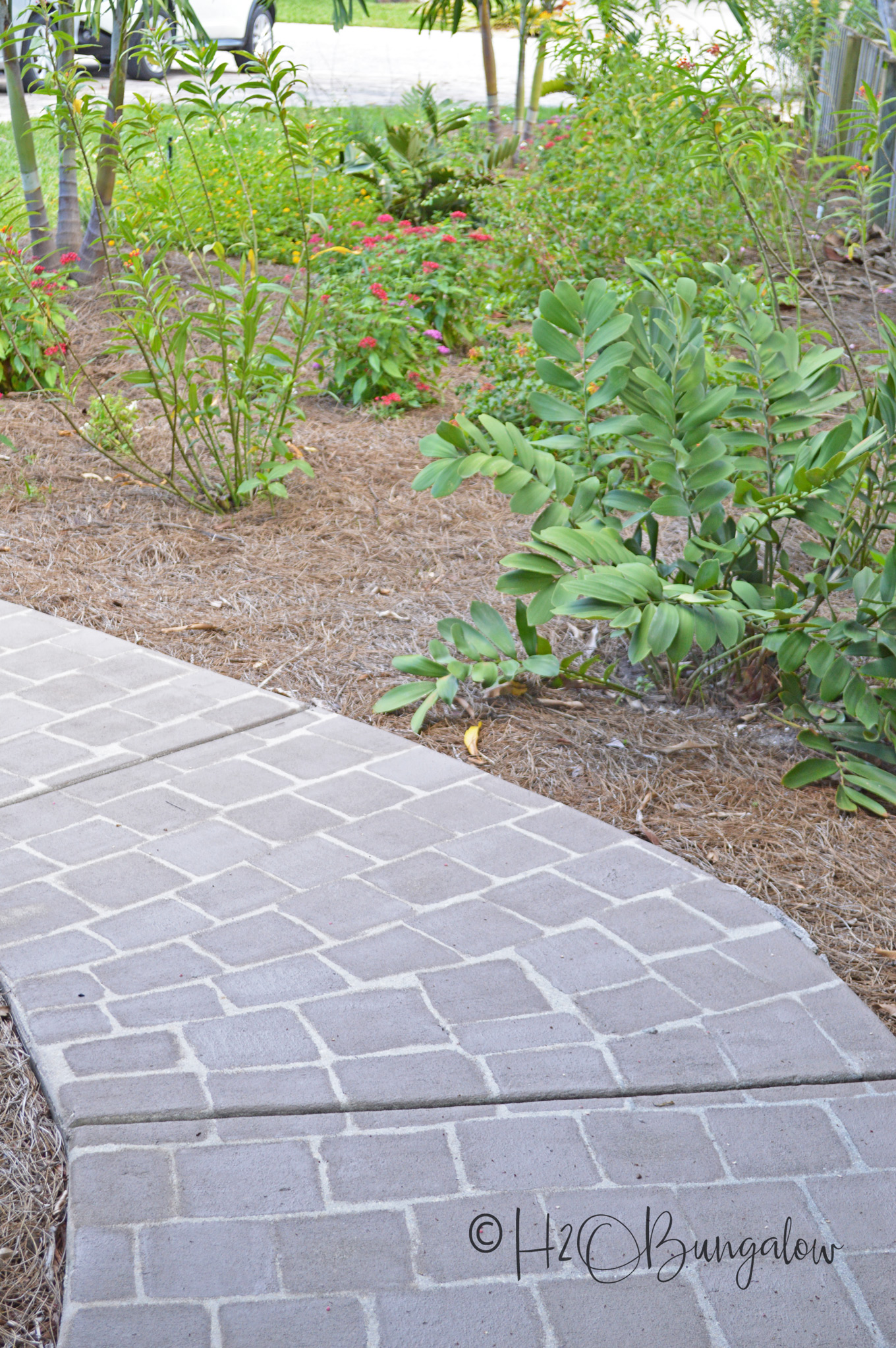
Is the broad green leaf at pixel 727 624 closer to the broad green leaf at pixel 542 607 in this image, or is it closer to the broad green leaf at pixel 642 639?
the broad green leaf at pixel 642 639

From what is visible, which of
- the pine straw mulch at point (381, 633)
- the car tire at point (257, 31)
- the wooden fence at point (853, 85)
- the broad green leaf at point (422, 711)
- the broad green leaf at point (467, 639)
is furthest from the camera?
the car tire at point (257, 31)

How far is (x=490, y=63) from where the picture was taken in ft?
36.4

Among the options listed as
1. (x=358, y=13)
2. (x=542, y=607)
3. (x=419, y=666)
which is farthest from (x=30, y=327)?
(x=358, y=13)

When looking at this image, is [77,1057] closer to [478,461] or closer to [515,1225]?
[515,1225]

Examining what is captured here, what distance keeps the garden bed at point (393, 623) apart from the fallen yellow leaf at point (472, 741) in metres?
0.02

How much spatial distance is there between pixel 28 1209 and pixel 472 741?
1795mm

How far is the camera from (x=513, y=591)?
326 cm

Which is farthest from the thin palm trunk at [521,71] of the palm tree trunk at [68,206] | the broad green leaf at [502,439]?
the broad green leaf at [502,439]

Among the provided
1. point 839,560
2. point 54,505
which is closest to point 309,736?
point 839,560

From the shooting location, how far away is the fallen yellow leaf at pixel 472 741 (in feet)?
11.1

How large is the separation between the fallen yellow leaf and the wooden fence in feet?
21.0

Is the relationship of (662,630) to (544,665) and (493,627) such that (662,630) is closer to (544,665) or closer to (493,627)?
(544,665)

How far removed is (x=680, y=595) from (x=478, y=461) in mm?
704

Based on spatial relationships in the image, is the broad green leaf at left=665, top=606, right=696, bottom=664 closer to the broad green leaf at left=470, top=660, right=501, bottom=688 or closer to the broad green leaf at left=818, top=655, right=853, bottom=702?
the broad green leaf at left=818, top=655, right=853, bottom=702
